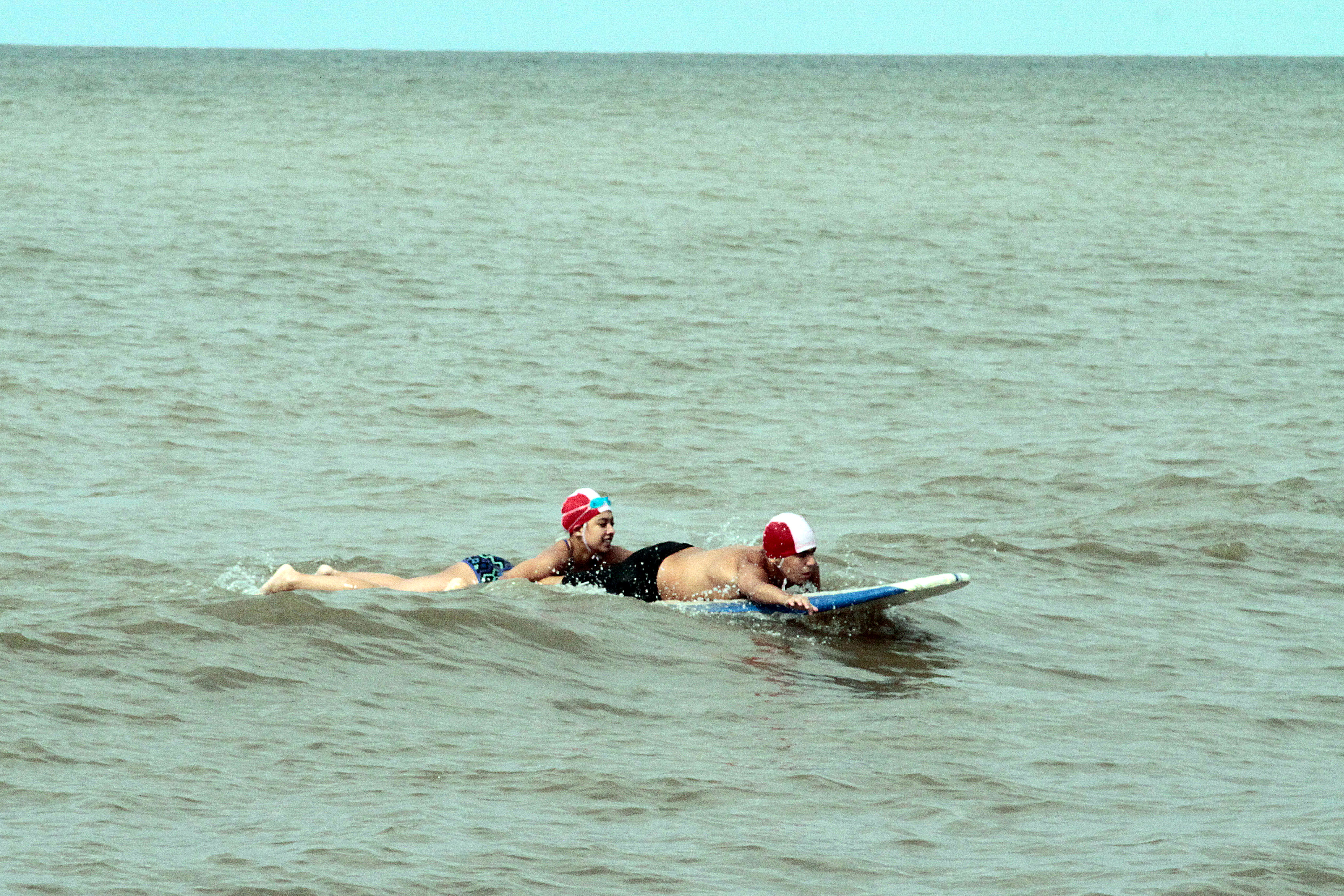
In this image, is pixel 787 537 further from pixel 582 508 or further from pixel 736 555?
pixel 582 508

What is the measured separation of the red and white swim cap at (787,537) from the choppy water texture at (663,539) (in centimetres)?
57

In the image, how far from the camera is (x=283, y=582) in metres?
10.0

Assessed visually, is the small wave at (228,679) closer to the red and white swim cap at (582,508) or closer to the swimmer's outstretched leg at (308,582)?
the swimmer's outstretched leg at (308,582)

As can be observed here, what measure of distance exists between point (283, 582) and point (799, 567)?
317 cm

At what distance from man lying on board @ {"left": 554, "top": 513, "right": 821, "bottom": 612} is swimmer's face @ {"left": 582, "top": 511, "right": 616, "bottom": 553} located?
0.22m

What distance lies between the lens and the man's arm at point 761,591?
392 inches

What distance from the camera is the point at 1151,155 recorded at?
176ft

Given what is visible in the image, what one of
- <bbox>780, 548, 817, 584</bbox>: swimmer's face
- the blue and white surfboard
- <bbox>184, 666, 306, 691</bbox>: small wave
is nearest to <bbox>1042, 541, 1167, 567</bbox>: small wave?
the blue and white surfboard

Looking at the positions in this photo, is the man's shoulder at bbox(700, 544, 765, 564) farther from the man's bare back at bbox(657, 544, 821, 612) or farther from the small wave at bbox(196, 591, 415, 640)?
the small wave at bbox(196, 591, 415, 640)

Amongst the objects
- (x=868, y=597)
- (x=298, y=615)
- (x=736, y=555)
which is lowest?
(x=298, y=615)

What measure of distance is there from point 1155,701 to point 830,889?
3440mm

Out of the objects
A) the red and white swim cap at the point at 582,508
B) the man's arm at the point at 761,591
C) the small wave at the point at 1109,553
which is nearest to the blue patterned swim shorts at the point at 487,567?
the red and white swim cap at the point at 582,508

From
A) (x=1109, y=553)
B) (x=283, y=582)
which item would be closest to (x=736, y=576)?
(x=283, y=582)

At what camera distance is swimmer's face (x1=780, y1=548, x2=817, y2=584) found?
33.2 ft
